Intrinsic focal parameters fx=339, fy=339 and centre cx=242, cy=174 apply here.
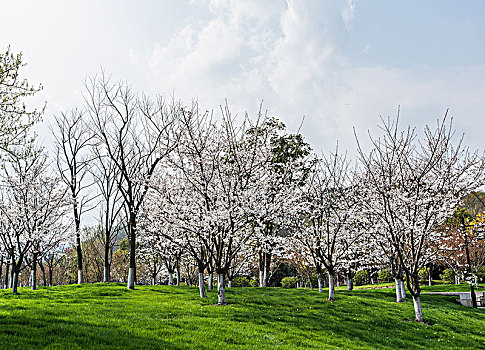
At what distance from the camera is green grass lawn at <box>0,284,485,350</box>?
815 cm

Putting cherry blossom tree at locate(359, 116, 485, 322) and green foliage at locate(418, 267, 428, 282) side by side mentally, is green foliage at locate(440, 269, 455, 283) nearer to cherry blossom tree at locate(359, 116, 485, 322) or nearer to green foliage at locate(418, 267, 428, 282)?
green foliage at locate(418, 267, 428, 282)

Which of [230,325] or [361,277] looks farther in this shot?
[361,277]

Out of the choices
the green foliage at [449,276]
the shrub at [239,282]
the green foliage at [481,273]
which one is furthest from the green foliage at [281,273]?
the green foliage at [481,273]

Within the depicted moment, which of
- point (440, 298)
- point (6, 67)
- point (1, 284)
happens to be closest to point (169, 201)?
point (6, 67)

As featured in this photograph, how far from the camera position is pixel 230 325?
11.3 m

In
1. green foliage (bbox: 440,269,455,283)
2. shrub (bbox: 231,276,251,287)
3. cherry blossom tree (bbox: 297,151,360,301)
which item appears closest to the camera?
cherry blossom tree (bbox: 297,151,360,301)

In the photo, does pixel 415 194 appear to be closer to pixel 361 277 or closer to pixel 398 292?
pixel 398 292

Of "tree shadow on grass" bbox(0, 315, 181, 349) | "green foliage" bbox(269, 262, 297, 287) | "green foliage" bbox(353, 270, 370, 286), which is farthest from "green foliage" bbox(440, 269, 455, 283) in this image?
"tree shadow on grass" bbox(0, 315, 181, 349)

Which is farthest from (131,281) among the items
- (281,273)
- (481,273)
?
(481,273)

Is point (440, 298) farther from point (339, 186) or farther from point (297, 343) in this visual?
point (297, 343)

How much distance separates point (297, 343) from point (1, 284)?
6741 cm

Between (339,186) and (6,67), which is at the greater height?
(6,67)

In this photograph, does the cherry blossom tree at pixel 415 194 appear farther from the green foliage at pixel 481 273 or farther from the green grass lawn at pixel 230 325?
the green foliage at pixel 481 273

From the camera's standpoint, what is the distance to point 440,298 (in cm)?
2639
